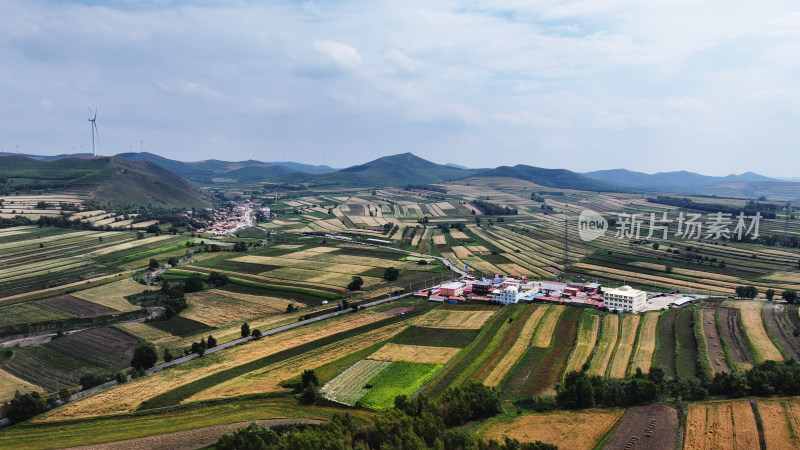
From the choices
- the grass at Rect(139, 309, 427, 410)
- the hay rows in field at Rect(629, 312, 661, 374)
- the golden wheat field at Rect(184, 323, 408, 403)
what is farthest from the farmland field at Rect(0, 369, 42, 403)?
the hay rows in field at Rect(629, 312, 661, 374)

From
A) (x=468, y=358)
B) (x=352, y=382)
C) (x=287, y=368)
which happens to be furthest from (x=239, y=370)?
(x=468, y=358)

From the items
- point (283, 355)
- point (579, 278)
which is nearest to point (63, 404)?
point (283, 355)

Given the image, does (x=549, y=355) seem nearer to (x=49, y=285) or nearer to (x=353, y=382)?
(x=353, y=382)

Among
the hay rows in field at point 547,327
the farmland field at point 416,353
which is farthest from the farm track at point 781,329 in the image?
the farmland field at point 416,353

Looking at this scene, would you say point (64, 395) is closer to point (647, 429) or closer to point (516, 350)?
point (516, 350)

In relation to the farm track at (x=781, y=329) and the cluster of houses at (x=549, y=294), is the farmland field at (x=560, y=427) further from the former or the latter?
the cluster of houses at (x=549, y=294)

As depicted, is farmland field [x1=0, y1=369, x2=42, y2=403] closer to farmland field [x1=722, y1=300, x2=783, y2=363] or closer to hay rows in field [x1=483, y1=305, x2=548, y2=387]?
hay rows in field [x1=483, y1=305, x2=548, y2=387]
